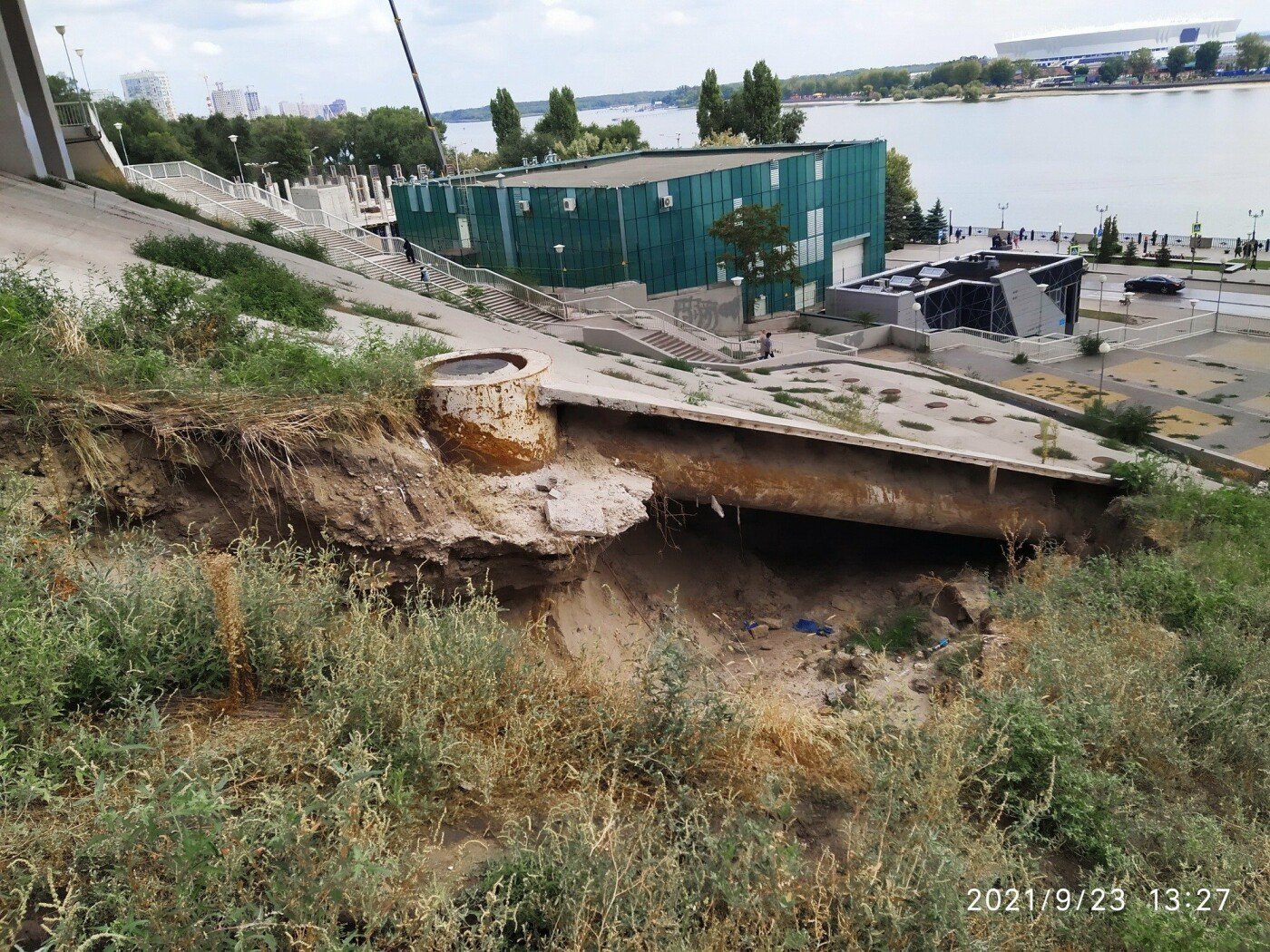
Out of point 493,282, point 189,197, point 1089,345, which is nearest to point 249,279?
point 493,282

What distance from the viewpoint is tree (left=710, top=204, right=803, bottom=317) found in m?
33.8

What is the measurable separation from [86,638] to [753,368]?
71.4 feet

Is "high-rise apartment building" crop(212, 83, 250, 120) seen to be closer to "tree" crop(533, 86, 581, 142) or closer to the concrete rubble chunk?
"tree" crop(533, 86, 581, 142)

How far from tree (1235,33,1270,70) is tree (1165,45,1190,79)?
8189 mm

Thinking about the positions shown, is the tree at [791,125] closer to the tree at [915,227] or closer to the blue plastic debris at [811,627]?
the tree at [915,227]

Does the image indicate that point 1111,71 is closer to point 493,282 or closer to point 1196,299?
point 1196,299

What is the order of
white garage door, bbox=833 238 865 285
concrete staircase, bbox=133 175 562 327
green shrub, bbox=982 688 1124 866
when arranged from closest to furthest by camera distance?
green shrub, bbox=982 688 1124 866
concrete staircase, bbox=133 175 562 327
white garage door, bbox=833 238 865 285

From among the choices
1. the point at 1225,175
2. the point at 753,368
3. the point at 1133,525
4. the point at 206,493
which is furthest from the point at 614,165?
the point at 1225,175

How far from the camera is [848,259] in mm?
42469

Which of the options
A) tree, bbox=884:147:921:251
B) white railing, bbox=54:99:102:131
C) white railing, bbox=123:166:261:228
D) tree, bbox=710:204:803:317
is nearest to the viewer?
white railing, bbox=54:99:102:131

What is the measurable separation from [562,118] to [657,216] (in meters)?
39.7

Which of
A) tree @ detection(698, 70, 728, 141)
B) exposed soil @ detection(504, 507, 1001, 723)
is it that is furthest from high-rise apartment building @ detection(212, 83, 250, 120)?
exposed soil @ detection(504, 507, 1001, 723)

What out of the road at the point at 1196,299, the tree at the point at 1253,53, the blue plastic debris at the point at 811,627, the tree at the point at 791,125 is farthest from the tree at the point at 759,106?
the tree at the point at 1253,53

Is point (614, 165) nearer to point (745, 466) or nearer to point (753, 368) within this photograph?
point (753, 368)
